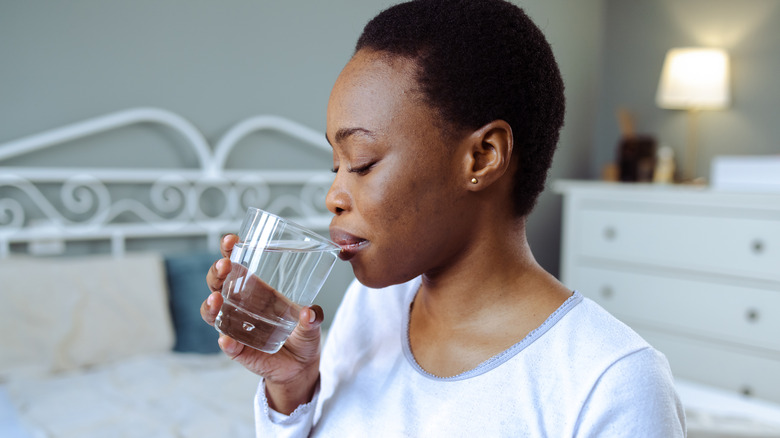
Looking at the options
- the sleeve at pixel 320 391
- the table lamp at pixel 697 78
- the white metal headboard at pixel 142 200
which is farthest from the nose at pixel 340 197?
the table lamp at pixel 697 78

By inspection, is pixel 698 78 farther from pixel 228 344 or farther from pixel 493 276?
pixel 228 344

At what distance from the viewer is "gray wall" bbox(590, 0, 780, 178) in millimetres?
3033

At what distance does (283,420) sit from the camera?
734mm

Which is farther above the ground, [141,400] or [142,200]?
[142,200]

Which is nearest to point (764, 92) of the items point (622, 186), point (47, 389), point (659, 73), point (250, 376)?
point (659, 73)

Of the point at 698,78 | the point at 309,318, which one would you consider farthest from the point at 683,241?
the point at 309,318

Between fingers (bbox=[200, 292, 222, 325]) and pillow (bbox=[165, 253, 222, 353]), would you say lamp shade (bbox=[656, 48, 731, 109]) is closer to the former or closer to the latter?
pillow (bbox=[165, 253, 222, 353])

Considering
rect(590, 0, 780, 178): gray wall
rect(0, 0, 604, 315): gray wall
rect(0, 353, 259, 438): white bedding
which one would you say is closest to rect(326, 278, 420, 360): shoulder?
rect(0, 353, 259, 438): white bedding

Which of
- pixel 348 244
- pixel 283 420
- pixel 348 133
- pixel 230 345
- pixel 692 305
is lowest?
pixel 692 305

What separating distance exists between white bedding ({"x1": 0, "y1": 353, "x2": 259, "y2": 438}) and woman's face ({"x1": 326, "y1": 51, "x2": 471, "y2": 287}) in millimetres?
792

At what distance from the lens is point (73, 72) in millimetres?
1917

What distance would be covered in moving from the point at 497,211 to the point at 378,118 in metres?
0.16

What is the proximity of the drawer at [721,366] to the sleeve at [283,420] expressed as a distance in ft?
7.35

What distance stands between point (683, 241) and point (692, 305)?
277 millimetres
